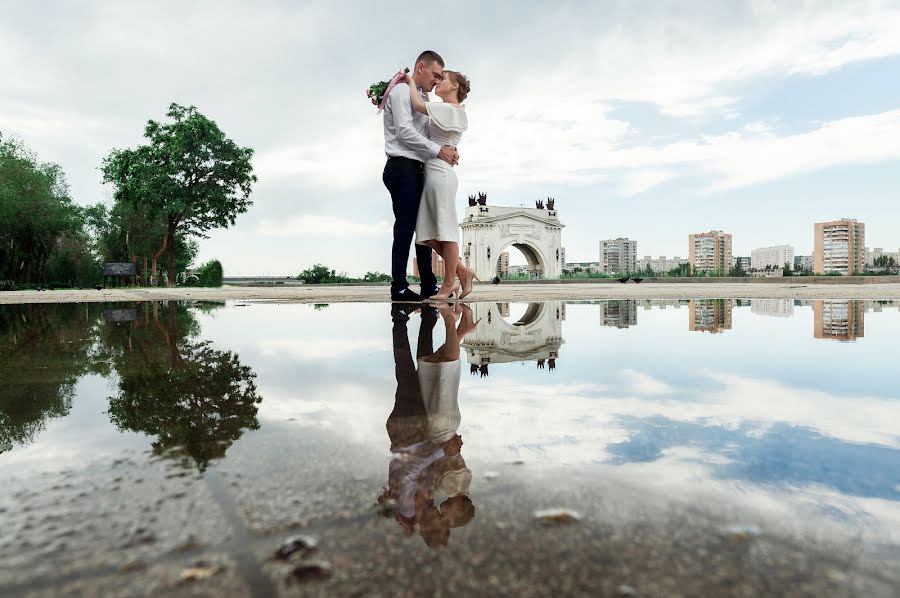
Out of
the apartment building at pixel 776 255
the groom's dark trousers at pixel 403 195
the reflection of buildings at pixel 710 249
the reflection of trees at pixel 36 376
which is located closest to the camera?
the reflection of trees at pixel 36 376

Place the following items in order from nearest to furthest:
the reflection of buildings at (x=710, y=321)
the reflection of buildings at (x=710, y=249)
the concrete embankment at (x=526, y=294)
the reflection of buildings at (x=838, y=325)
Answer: the reflection of buildings at (x=838, y=325), the reflection of buildings at (x=710, y=321), the concrete embankment at (x=526, y=294), the reflection of buildings at (x=710, y=249)

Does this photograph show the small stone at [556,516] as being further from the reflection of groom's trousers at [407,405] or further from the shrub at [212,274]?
the shrub at [212,274]

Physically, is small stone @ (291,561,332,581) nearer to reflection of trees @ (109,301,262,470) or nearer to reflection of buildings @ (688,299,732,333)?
reflection of trees @ (109,301,262,470)

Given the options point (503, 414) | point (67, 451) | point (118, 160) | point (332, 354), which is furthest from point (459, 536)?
point (118, 160)

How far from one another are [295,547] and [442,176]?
470 cm

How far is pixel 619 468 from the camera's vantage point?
876 mm

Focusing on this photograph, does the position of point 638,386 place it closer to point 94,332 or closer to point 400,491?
point 400,491

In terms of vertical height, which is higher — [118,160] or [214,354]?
[118,160]

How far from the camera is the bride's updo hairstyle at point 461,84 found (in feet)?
16.6

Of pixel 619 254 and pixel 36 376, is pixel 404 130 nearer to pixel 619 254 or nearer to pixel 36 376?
pixel 36 376

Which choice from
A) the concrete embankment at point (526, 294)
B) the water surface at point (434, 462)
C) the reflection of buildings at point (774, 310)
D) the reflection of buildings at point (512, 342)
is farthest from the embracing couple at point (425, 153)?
the water surface at point (434, 462)

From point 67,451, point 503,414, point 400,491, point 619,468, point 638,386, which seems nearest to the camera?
point 400,491

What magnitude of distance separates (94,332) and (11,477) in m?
3.09

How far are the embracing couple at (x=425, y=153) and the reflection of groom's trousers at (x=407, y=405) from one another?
271cm
